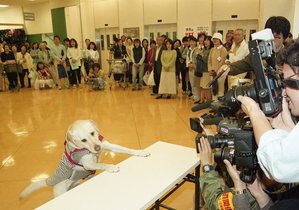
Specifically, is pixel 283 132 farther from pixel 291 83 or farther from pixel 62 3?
pixel 62 3

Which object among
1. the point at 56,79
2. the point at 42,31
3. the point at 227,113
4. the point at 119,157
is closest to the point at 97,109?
the point at 119,157

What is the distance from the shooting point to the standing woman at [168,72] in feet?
21.5

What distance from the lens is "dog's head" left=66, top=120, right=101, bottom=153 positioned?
201cm

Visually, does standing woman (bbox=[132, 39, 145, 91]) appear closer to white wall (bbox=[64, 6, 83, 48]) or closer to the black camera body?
white wall (bbox=[64, 6, 83, 48])

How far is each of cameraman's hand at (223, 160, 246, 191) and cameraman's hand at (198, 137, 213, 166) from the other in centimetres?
19

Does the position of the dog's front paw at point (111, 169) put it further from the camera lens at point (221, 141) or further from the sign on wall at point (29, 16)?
the sign on wall at point (29, 16)

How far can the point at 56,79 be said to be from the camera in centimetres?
925

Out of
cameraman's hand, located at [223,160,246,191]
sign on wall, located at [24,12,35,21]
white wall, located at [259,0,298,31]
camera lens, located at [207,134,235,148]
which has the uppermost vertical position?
sign on wall, located at [24,12,35,21]

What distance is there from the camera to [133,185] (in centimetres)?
160

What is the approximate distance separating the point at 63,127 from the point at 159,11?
6537 mm

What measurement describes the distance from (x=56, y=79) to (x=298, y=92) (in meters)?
9.17

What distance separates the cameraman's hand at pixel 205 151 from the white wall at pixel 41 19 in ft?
44.7

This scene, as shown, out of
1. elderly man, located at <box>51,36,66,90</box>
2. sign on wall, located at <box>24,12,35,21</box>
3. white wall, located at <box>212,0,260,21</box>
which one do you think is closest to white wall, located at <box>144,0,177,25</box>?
white wall, located at <box>212,0,260,21</box>

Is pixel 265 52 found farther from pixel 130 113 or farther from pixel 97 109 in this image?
pixel 97 109
